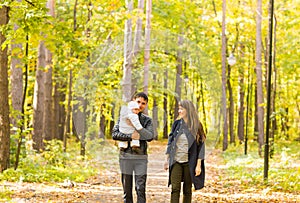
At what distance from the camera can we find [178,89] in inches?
335

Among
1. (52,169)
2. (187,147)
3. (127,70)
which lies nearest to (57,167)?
(52,169)

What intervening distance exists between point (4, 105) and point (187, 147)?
4.45m

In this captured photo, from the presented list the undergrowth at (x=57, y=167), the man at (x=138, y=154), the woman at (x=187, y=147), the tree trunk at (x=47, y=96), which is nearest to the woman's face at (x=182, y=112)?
the woman at (x=187, y=147)

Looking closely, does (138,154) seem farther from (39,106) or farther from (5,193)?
(39,106)

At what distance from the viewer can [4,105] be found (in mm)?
9008

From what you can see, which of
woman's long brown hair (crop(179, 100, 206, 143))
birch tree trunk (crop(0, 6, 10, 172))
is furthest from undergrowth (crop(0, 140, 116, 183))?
woman's long brown hair (crop(179, 100, 206, 143))

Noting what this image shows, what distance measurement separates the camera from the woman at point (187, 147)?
19.6 ft

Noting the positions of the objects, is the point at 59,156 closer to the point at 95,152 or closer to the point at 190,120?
the point at 95,152

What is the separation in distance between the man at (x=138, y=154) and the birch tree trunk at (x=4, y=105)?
379 cm

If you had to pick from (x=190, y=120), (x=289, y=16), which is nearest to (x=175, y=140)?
(x=190, y=120)

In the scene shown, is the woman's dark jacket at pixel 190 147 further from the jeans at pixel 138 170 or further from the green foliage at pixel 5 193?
the green foliage at pixel 5 193

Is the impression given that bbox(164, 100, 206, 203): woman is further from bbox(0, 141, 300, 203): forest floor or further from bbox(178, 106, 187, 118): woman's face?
bbox(0, 141, 300, 203): forest floor

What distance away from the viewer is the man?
18.8 ft

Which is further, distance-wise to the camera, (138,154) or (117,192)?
(117,192)
